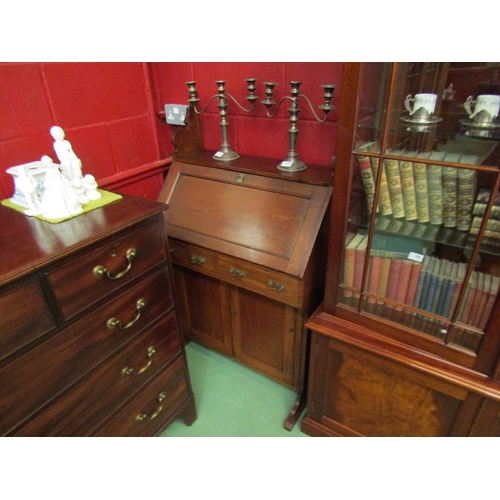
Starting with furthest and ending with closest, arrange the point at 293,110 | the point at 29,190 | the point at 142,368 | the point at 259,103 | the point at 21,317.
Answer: the point at 259,103 → the point at 293,110 → the point at 142,368 → the point at 29,190 → the point at 21,317

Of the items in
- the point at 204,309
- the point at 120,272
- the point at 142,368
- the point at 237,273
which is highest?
the point at 120,272

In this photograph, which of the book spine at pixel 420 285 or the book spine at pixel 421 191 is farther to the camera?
the book spine at pixel 420 285

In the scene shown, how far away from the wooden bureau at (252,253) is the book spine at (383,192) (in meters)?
0.23

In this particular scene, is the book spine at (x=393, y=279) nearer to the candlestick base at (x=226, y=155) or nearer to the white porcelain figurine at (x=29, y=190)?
the candlestick base at (x=226, y=155)

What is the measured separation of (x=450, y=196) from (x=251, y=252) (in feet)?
2.35

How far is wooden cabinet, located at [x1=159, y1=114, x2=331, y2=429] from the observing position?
1.38 m

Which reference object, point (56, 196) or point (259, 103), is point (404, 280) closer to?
point (259, 103)

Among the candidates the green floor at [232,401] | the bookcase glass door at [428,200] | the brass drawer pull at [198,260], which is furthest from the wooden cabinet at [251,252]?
the bookcase glass door at [428,200]

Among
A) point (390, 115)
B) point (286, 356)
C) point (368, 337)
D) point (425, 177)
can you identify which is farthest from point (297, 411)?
point (390, 115)

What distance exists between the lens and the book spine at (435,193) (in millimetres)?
1044

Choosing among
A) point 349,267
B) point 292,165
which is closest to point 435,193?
point 349,267

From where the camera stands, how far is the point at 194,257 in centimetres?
160

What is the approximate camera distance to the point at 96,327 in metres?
1.09
